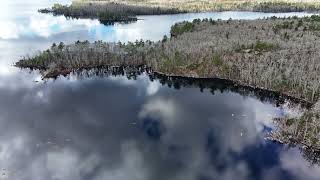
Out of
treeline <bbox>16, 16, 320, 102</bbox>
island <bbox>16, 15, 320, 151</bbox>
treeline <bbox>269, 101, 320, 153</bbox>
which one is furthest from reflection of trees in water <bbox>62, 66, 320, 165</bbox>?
treeline <bbox>16, 16, 320, 102</bbox>

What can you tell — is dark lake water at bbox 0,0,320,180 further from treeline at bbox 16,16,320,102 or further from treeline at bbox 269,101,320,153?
treeline at bbox 16,16,320,102

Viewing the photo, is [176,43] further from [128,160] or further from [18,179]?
[18,179]

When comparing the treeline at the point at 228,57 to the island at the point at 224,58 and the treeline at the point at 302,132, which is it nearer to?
the island at the point at 224,58

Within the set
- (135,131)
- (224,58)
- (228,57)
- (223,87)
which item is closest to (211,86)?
(223,87)

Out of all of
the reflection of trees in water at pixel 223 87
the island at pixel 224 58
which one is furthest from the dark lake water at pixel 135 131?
the island at pixel 224 58

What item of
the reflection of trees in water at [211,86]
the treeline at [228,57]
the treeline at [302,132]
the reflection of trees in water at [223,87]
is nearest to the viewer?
the treeline at [302,132]

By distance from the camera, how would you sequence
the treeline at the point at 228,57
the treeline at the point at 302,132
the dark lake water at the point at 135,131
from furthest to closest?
1. the treeline at the point at 228,57
2. the treeline at the point at 302,132
3. the dark lake water at the point at 135,131

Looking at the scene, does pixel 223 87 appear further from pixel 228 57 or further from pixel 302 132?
pixel 302 132
